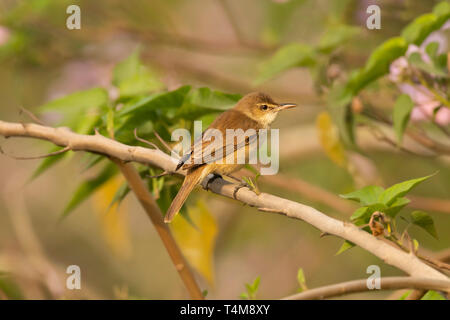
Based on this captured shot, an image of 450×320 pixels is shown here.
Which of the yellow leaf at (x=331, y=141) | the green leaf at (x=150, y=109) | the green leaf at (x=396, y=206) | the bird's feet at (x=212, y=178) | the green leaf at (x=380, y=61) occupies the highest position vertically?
the yellow leaf at (x=331, y=141)

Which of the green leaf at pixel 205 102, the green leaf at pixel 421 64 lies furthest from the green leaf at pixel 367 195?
the green leaf at pixel 421 64

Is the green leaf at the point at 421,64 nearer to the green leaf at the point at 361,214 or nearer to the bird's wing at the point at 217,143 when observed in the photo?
the bird's wing at the point at 217,143

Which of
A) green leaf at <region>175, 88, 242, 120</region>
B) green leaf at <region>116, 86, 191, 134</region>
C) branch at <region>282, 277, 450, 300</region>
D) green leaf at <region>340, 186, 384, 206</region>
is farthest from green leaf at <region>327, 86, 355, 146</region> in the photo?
branch at <region>282, 277, 450, 300</region>

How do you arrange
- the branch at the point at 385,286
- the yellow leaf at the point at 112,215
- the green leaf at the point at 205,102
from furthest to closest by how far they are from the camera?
the yellow leaf at the point at 112,215, the green leaf at the point at 205,102, the branch at the point at 385,286

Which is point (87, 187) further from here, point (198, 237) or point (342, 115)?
point (342, 115)

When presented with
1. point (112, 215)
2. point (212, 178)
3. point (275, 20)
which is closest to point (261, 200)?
point (212, 178)
